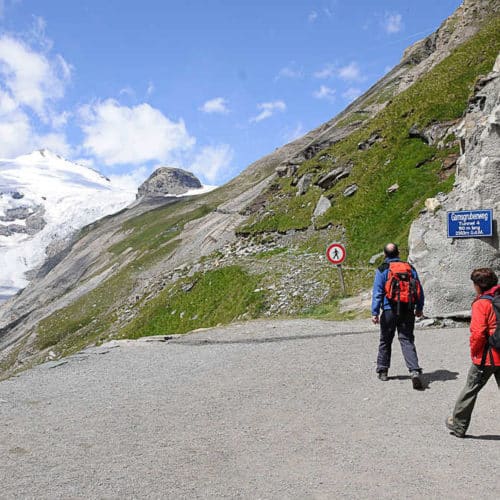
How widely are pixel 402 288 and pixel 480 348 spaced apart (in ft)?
9.75

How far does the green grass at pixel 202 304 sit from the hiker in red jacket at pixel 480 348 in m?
17.8

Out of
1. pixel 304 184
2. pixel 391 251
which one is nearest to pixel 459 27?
pixel 304 184

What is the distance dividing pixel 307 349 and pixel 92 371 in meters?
5.69

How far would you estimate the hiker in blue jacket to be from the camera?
10203 mm

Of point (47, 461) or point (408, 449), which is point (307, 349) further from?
point (47, 461)

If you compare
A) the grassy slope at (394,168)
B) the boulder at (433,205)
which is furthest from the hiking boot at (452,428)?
the grassy slope at (394,168)

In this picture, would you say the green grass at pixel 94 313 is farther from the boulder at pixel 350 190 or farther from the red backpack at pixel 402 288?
the red backpack at pixel 402 288

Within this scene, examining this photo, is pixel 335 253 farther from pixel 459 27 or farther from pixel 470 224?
pixel 459 27

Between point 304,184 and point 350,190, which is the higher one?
point 304,184

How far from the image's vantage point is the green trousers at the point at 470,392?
748 cm

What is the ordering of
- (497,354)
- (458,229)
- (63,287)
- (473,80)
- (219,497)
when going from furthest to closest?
1. (63,287)
2. (473,80)
3. (458,229)
4. (497,354)
5. (219,497)

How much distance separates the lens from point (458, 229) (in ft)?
49.0

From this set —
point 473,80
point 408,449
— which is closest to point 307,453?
point 408,449

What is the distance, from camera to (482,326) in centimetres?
730
